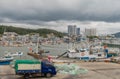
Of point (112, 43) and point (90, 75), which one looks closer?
point (90, 75)

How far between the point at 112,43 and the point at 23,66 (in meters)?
134

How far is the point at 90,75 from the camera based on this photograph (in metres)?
26.7

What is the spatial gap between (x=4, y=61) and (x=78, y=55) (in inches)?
882

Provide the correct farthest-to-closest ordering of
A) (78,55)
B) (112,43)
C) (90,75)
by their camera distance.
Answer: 1. (112,43)
2. (78,55)
3. (90,75)

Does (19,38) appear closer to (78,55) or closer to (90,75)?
(78,55)

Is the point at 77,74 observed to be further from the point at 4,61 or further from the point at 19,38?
the point at 19,38

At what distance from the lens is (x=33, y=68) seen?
2320 cm

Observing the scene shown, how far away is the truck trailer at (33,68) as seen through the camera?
22.6 meters

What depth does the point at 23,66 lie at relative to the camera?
22547 millimetres

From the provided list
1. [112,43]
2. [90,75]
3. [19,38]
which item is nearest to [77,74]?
[90,75]

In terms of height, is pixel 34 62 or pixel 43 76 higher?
pixel 34 62

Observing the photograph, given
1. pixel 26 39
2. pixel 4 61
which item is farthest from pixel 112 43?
pixel 4 61

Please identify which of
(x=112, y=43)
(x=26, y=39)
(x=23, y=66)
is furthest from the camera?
(x=26, y=39)

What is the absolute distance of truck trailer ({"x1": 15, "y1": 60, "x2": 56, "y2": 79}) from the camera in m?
22.6
